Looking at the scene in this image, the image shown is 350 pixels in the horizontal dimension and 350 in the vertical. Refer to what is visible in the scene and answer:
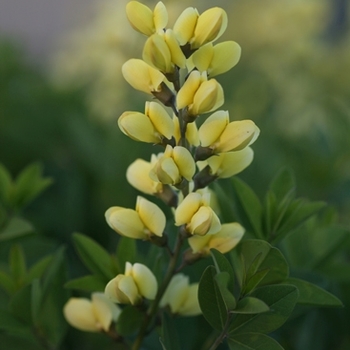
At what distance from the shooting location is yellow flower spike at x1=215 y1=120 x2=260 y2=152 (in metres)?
0.41

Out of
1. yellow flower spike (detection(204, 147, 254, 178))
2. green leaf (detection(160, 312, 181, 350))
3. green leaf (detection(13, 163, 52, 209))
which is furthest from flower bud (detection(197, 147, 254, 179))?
green leaf (detection(13, 163, 52, 209))

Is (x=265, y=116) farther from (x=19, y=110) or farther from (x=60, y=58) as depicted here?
(x=60, y=58)

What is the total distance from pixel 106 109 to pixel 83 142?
0.28 m

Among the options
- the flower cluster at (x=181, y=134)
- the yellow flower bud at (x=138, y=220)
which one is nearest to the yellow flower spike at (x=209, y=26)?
the flower cluster at (x=181, y=134)

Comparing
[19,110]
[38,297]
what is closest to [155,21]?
[38,297]

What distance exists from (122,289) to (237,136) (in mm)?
117

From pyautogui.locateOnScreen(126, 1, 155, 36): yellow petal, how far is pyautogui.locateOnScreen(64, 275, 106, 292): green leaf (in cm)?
18

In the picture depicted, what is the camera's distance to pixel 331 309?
617mm

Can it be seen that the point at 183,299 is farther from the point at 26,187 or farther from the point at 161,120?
the point at 26,187

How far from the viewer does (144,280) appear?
1.43ft

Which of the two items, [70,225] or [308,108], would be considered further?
[308,108]

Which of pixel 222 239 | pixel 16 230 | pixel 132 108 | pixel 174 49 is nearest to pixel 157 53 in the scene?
pixel 174 49

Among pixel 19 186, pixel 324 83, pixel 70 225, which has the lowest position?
pixel 70 225

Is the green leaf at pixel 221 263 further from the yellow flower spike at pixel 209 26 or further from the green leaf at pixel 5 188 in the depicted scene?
the green leaf at pixel 5 188
